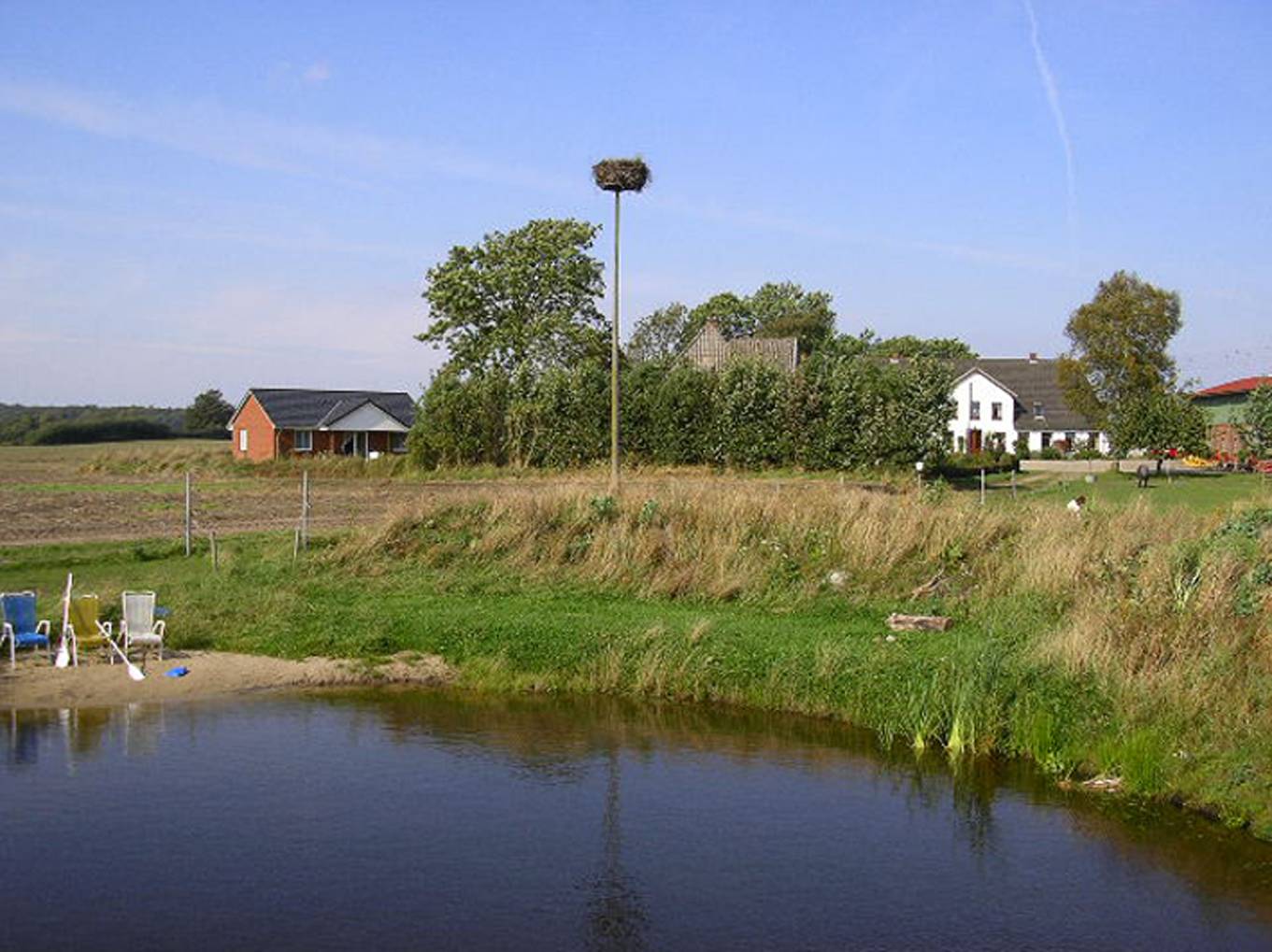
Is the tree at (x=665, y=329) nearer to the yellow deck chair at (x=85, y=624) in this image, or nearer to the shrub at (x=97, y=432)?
the shrub at (x=97, y=432)

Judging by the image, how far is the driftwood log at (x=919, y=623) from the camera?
733 inches

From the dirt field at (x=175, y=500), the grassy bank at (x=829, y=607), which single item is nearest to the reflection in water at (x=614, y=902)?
the grassy bank at (x=829, y=607)

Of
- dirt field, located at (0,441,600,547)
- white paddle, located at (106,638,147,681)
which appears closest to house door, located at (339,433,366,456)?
dirt field, located at (0,441,600,547)

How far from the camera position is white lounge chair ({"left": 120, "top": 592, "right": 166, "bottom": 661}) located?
18109 mm

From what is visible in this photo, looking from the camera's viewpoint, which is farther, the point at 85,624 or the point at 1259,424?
the point at 1259,424

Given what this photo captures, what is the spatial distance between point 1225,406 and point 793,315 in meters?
38.8

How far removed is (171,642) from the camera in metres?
19.1

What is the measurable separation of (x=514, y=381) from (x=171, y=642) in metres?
36.6

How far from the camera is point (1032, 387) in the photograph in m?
97.4

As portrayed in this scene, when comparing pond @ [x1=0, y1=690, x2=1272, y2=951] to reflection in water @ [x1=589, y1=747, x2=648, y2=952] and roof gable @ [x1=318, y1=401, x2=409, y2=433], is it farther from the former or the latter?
roof gable @ [x1=318, y1=401, x2=409, y2=433]

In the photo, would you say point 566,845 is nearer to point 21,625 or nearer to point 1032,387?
point 21,625

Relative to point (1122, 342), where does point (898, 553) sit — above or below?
below

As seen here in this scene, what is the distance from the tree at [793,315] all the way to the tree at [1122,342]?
26780 mm

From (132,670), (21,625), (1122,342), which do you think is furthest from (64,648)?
(1122,342)
